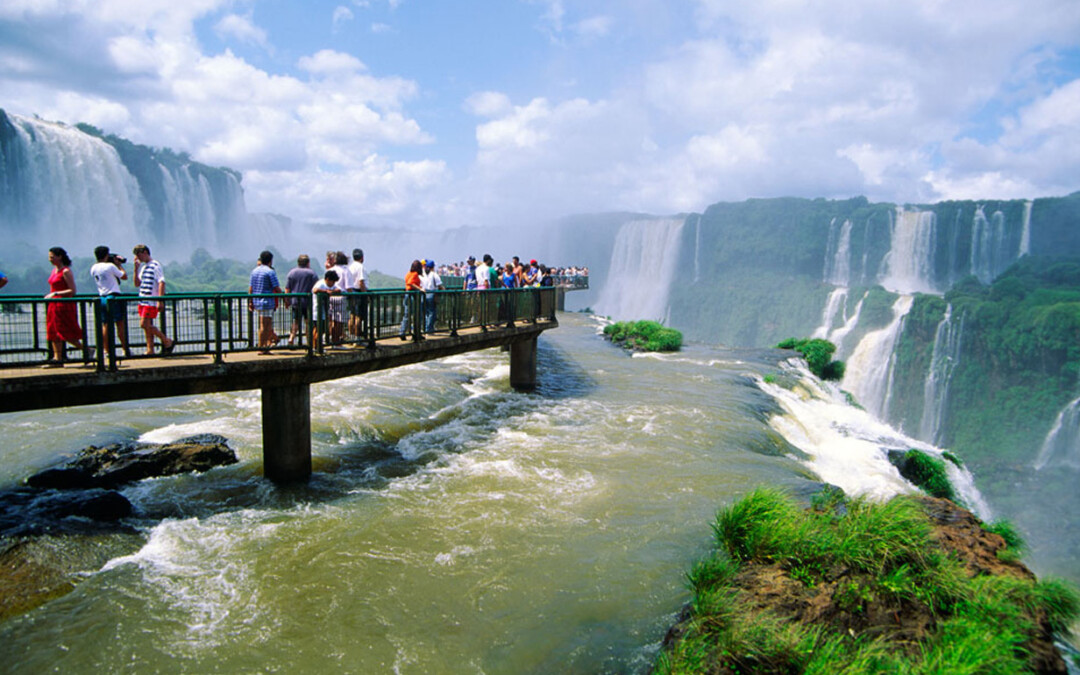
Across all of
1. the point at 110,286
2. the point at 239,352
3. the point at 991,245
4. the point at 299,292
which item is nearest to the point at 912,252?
the point at 991,245

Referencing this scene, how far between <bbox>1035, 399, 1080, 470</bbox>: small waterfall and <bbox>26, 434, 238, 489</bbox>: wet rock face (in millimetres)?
43351

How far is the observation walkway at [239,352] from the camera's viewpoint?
722cm

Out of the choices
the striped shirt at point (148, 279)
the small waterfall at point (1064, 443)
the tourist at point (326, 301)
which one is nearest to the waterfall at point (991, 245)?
the small waterfall at point (1064, 443)

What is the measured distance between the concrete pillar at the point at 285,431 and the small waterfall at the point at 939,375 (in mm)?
43807

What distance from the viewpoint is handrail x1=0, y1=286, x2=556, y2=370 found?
7.30 meters

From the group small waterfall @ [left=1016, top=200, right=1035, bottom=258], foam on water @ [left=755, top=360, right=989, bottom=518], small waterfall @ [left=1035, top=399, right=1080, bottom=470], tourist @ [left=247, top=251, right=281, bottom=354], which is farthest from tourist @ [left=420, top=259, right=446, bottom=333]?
small waterfall @ [left=1016, top=200, right=1035, bottom=258]

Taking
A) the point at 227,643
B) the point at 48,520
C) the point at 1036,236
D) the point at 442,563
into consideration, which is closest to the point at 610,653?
the point at 442,563

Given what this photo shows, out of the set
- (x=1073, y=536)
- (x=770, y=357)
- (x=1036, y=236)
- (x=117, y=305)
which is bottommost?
(x=1073, y=536)

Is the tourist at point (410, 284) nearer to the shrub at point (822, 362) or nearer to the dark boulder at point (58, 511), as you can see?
the dark boulder at point (58, 511)

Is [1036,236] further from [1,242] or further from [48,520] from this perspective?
[1,242]

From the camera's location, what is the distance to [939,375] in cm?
4378

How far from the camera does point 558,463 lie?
11.3 metres

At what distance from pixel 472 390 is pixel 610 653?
1254cm

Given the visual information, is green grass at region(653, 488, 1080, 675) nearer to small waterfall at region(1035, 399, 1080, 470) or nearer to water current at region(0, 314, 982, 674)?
water current at region(0, 314, 982, 674)
